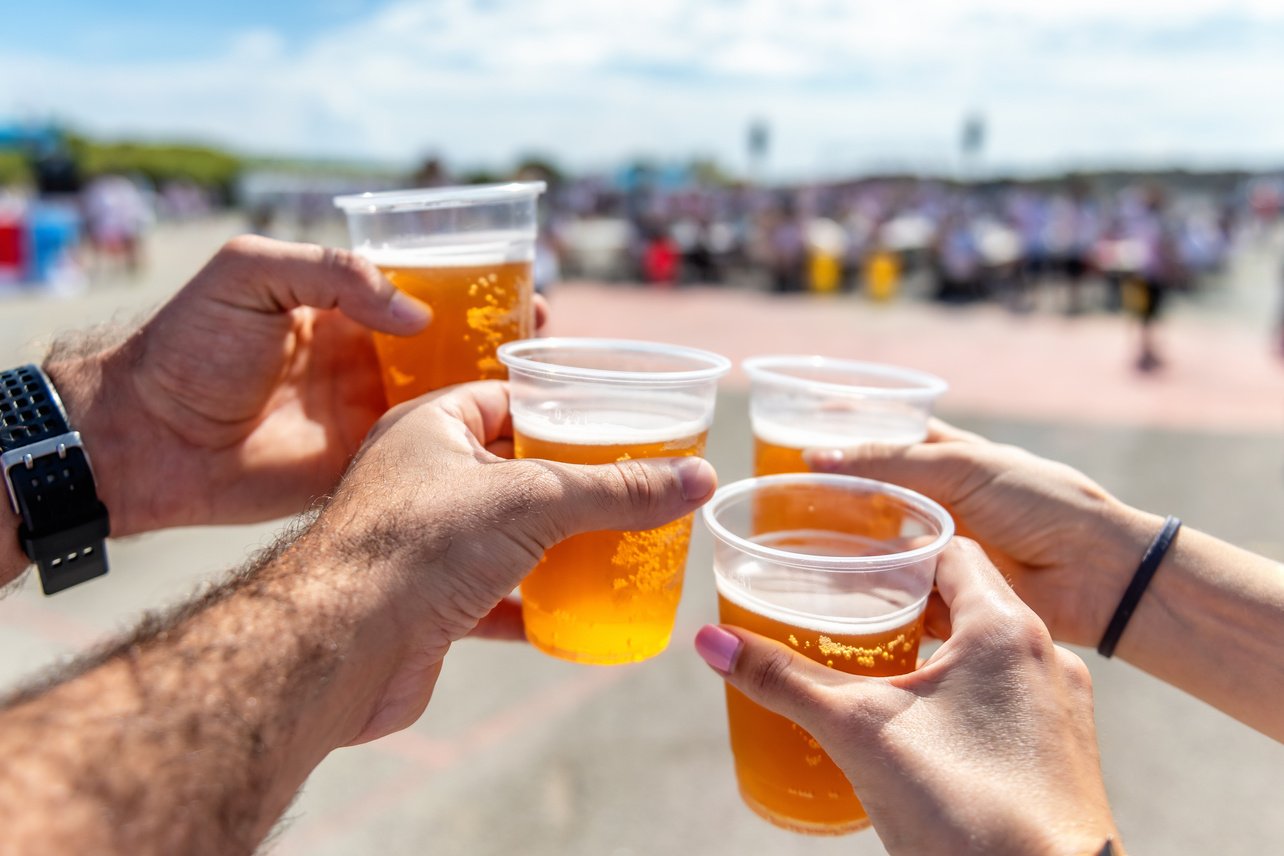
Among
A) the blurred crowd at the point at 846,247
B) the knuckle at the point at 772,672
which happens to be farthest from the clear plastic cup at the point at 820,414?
the blurred crowd at the point at 846,247

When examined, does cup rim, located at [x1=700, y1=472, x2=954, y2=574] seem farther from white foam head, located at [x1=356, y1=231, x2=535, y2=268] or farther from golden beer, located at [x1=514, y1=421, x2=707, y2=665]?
white foam head, located at [x1=356, y1=231, x2=535, y2=268]

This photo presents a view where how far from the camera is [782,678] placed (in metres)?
1.31

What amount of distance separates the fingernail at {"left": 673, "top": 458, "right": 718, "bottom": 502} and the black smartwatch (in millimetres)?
1430

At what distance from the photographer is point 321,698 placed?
1188mm

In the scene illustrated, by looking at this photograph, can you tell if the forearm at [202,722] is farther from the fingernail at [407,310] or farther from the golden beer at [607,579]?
the fingernail at [407,310]

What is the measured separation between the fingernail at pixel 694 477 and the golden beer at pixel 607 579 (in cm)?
6

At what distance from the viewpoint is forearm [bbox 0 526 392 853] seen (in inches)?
38.1

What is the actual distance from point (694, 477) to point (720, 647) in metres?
0.28

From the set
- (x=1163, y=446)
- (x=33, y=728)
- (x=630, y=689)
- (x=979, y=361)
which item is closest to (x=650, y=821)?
(x=630, y=689)

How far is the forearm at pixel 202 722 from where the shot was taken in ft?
3.18

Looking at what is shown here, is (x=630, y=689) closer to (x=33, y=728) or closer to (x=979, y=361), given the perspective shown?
(x=33, y=728)

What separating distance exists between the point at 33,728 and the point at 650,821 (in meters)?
2.44

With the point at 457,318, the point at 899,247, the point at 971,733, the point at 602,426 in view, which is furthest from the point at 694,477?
the point at 899,247

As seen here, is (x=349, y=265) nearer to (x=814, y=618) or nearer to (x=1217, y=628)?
(x=814, y=618)
